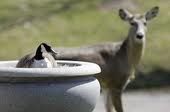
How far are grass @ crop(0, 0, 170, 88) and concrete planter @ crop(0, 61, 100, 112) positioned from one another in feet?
39.6

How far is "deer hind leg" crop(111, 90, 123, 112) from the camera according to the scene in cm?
1281

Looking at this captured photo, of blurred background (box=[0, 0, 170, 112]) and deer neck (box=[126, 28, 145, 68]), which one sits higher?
deer neck (box=[126, 28, 145, 68])

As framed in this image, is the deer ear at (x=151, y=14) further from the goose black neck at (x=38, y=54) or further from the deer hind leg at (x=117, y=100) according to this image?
the goose black neck at (x=38, y=54)

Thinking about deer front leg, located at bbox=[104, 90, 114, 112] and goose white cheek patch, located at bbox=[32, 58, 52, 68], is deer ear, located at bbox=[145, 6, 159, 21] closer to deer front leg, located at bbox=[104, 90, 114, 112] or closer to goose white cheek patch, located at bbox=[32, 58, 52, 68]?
deer front leg, located at bbox=[104, 90, 114, 112]

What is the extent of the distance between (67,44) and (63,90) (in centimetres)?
1429

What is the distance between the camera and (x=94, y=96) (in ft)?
24.9

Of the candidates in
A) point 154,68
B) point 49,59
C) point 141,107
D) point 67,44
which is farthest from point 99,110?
point 49,59

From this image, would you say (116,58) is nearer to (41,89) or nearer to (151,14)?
(151,14)

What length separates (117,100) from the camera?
42.1ft

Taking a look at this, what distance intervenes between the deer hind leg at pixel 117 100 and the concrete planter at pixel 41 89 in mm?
5484

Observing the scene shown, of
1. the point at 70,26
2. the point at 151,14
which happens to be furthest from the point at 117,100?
the point at 70,26

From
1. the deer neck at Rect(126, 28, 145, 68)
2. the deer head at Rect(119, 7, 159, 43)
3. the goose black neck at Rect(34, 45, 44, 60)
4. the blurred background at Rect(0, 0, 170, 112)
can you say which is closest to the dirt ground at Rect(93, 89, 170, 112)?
the blurred background at Rect(0, 0, 170, 112)

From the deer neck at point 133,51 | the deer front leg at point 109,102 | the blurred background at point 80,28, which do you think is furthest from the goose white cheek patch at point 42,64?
the blurred background at point 80,28

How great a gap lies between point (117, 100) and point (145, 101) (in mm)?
4310
